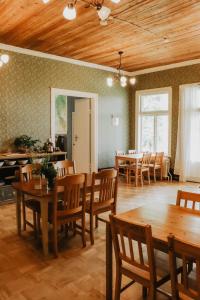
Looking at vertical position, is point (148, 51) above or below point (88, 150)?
above

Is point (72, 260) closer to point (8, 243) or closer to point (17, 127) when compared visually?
point (8, 243)

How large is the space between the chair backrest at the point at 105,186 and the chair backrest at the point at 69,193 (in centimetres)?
19

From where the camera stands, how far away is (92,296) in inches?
90.4

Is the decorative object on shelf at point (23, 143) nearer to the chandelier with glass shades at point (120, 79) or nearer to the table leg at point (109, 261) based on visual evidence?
the chandelier with glass shades at point (120, 79)

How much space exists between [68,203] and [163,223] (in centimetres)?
134

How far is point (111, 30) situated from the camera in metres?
4.75

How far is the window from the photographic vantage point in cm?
779

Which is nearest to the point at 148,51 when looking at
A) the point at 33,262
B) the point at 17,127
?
the point at 17,127

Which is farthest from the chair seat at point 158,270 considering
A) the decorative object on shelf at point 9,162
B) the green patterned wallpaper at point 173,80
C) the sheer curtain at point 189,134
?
the green patterned wallpaper at point 173,80

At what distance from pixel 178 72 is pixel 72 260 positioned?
5.99 m

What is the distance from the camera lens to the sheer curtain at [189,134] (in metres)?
7.03

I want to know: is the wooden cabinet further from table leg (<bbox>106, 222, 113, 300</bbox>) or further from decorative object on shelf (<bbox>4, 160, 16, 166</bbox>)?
table leg (<bbox>106, 222, 113, 300</bbox>)

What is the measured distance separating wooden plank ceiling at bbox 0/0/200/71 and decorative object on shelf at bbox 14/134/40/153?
1947 mm

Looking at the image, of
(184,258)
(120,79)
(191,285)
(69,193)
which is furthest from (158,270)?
(120,79)
